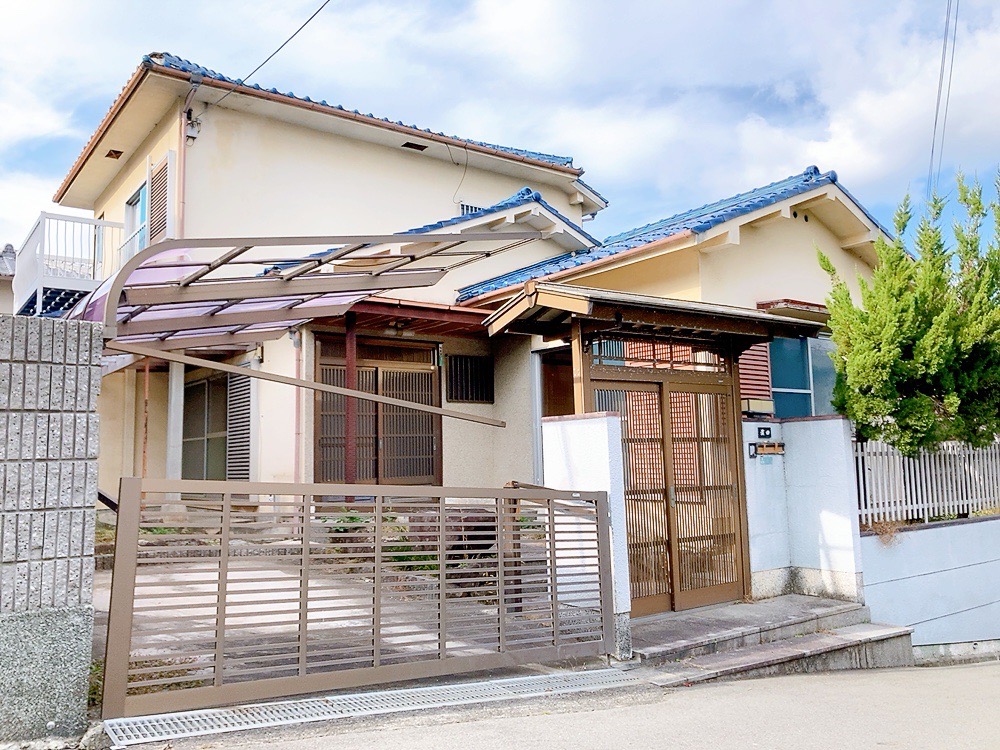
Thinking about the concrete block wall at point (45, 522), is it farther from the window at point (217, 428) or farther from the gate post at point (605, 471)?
the window at point (217, 428)

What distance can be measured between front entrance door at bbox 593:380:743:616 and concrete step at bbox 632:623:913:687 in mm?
955

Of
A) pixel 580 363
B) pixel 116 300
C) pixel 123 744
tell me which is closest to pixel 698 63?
pixel 580 363

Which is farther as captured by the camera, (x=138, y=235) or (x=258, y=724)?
(x=138, y=235)

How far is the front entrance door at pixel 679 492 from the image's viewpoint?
25.6ft

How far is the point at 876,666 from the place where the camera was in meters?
8.05

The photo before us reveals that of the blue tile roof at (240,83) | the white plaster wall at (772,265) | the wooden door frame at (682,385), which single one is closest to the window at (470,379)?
the white plaster wall at (772,265)

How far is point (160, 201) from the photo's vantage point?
41.1ft

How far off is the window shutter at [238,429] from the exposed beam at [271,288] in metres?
6.31

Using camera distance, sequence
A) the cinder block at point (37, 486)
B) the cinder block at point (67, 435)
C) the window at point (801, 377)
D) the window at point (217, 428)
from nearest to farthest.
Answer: the cinder block at point (37, 486)
the cinder block at point (67, 435)
the window at point (801, 377)
the window at point (217, 428)

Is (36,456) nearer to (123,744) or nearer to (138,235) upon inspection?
(123,744)

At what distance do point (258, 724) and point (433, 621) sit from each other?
1417mm

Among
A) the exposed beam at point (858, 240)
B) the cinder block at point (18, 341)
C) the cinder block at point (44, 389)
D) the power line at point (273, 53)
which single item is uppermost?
the power line at point (273, 53)

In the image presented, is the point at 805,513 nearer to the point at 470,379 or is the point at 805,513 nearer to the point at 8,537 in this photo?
the point at 470,379

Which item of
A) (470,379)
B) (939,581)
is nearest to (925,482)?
(939,581)
